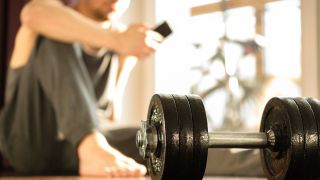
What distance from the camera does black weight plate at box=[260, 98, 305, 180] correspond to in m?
0.69

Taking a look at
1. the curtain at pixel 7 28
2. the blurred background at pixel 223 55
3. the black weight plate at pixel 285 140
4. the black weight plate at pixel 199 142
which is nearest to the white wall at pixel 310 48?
the blurred background at pixel 223 55

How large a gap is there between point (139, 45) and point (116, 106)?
599mm

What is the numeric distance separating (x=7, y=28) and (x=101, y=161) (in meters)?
1.36

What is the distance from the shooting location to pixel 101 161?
119cm

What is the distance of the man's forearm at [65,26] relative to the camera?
134cm

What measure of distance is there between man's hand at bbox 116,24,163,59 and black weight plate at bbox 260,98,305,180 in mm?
561

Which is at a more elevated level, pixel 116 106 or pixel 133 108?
pixel 116 106

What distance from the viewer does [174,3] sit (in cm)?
244

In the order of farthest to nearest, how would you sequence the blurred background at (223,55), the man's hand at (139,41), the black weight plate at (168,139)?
1. the blurred background at (223,55)
2. the man's hand at (139,41)
3. the black weight plate at (168,139)

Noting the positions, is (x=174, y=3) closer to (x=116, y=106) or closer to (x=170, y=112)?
(x=116, y=106)

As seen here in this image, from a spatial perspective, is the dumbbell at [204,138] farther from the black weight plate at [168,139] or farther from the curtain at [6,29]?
the curtain at [6,29]

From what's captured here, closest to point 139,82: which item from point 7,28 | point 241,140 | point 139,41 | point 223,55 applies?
point 223,55

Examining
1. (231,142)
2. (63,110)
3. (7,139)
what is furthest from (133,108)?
(231,142)

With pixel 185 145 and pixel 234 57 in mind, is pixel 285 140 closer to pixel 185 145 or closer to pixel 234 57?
pixel 185 145
